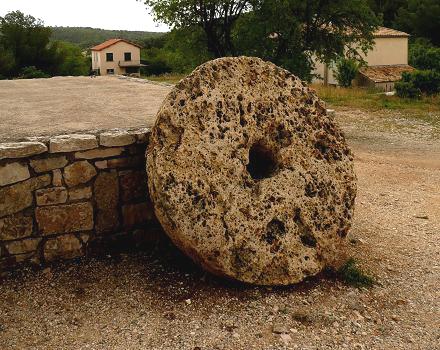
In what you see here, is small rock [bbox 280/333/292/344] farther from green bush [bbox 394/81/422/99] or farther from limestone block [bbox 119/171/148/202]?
green bush [bbox 394/81/422/99]

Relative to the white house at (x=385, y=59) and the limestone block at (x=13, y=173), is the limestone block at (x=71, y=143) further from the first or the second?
the white house at (x=385, y=59)

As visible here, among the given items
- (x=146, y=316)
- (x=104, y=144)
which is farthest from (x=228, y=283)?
(x=104, y=144)

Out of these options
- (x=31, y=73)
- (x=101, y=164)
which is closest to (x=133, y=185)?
(x=101, y=164)

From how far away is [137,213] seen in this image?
446 centimetres

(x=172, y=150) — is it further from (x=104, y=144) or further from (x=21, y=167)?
(x=21, y=167)

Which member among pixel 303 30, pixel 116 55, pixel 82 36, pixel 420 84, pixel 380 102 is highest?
pixel 82 36

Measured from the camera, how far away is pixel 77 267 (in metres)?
4.16

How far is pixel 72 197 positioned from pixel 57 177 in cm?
21

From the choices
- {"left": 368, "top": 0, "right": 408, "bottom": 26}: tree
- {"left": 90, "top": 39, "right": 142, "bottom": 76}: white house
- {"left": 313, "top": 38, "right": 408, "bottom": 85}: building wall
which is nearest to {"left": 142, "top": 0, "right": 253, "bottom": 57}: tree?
{"left": 313, "top": 38, "right": 408, "bottom": 85}: building wall

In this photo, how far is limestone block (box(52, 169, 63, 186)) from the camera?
4043mm

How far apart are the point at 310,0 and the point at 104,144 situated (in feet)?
36.1

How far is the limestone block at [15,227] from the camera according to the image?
396 centimetres

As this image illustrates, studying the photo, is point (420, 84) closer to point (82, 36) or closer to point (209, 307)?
point (209, 307)

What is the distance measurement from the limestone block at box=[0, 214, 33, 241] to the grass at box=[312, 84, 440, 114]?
42.9 ft
